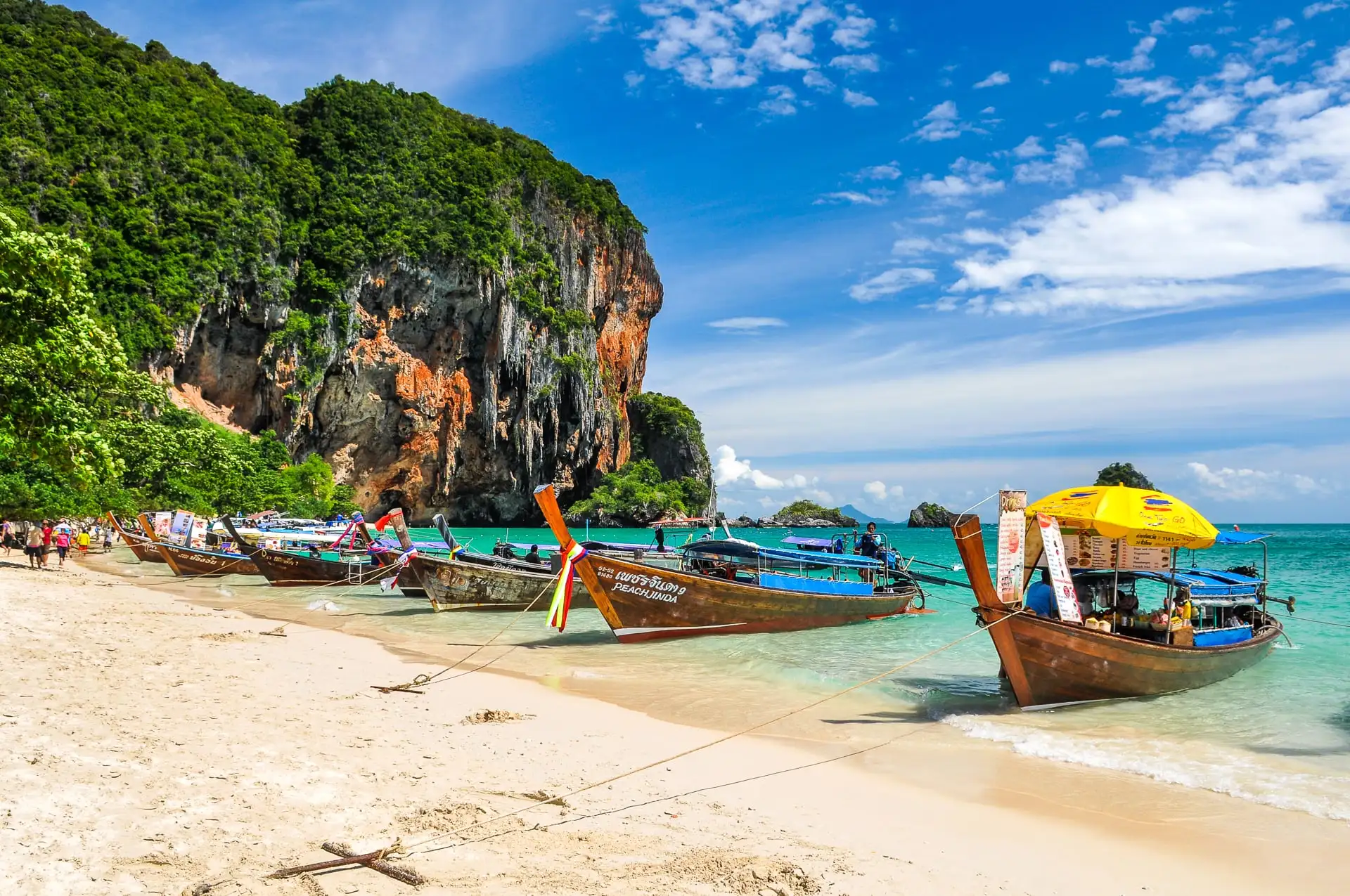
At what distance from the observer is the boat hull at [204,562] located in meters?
23.5

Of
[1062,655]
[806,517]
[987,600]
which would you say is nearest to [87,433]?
[987,600]

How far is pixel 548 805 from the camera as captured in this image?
5.30 meters

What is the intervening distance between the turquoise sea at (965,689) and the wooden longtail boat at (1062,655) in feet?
0.75

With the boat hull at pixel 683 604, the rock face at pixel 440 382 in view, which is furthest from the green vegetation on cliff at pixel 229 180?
the boat hull at pixel 683 604

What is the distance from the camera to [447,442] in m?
61.4

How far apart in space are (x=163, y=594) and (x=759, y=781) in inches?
700

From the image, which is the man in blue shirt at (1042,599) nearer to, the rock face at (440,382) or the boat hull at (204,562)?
the boat hull at (204,562)

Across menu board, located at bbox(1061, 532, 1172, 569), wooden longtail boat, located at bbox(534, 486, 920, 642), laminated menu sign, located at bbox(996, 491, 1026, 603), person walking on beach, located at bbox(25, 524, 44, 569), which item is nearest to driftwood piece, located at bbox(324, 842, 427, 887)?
laminated menu sign, located at bbox(996, 491, 1026, 603)

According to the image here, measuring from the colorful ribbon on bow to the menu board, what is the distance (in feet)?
23.7

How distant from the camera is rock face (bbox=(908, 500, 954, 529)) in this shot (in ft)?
397

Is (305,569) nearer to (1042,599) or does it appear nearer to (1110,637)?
(1042,599)

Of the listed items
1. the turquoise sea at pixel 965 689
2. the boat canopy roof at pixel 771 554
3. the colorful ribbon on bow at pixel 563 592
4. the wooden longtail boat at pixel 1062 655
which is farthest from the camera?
the boat canopy roof at pixel 771 554

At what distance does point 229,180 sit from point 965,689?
55631mm

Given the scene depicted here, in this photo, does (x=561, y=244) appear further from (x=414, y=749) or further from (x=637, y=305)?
(x=414, y=749)
